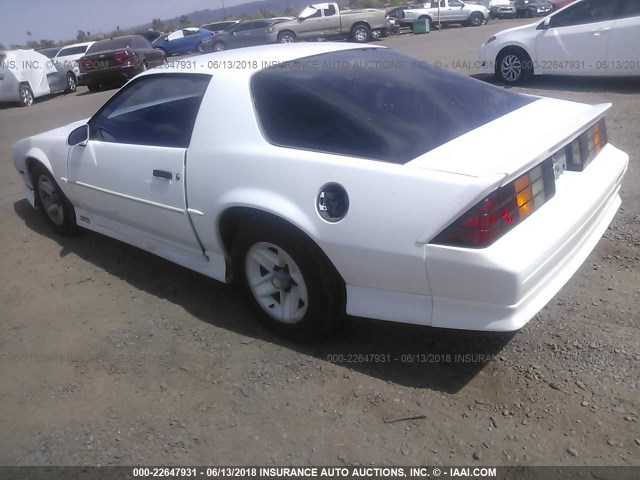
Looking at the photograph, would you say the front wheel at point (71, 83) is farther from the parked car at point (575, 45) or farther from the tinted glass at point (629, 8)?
the tinted glass at point (629, 8)

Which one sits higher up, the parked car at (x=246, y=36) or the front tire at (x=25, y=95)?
the parked car at (x=246, y=36)

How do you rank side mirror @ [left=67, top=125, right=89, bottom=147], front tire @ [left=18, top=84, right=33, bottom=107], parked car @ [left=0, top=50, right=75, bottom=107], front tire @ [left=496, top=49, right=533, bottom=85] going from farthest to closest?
front tire @ [left=18, top=84, right=33, bottom=107] → parked car @ [left=0, top=50, right=75, bottom=107] → front tire @ [left=496, top=49, right=533, bottom=85] → side mirror @ [left=67, top=125, right=89, bottom=147]

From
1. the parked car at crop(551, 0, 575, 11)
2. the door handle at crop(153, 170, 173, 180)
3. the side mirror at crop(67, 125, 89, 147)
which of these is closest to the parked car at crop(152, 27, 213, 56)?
the parked car at crop(551, 0, 575, 11)

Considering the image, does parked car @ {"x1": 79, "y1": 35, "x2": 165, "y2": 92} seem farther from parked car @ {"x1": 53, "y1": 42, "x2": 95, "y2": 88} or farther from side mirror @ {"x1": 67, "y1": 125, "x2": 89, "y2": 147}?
side mirror @ {"x1": 67, "y1": 125, "x2": 89, "y2": 147}

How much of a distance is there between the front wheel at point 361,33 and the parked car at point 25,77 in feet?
40.8

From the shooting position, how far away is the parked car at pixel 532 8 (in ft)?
98.6

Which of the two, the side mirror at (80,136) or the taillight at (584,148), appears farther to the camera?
the side mirror at (80,136)

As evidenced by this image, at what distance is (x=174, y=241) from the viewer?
382 cm

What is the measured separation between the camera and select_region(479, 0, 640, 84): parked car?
856 cm

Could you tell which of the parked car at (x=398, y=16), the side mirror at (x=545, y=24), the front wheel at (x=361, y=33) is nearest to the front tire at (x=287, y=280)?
the side mirror at (x=545, y=24)

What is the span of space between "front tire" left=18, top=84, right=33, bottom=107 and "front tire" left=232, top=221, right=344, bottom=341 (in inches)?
559

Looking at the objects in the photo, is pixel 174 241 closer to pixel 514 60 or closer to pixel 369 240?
pixel 369 240

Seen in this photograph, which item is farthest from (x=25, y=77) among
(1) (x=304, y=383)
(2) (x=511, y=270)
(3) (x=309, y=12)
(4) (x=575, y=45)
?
(2) (x=511, y=270)

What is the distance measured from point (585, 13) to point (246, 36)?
1831cm
